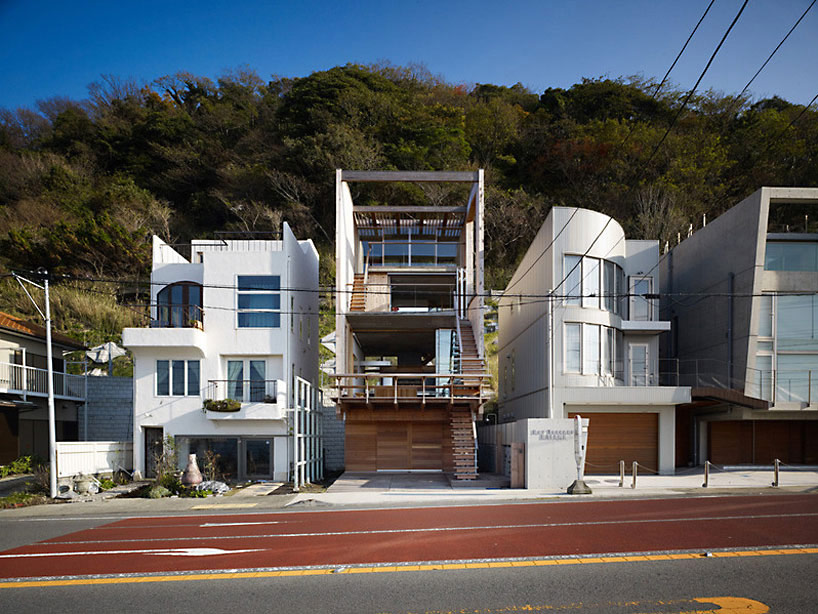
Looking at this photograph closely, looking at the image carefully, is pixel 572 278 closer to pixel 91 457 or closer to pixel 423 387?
pixel 423 387

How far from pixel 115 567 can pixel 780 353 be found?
80.0 feet

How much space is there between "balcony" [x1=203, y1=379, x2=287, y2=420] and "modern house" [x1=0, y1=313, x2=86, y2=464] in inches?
257

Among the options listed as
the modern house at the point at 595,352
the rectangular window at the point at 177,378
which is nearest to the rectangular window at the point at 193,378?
the rectangular window at the point at 177,378

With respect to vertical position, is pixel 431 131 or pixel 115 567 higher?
pixel 431 131

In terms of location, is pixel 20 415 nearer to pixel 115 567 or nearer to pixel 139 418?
pixel 139 418

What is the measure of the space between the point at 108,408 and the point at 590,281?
859 inches

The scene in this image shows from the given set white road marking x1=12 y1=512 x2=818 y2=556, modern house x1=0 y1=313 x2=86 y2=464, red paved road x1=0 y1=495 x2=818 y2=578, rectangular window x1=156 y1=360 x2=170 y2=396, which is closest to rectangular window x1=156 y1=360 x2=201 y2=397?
rectangular window x1=156 y1=360 x2=170 y2=396

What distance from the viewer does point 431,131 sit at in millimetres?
42812

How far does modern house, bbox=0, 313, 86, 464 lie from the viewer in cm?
2234

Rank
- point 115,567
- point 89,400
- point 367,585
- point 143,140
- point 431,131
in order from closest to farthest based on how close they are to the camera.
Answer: point 367,585
point 115,567
point 89,400
point 431,131
point 143,140

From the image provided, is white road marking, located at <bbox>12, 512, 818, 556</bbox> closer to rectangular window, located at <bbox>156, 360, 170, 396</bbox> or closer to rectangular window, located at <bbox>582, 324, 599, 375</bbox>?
rectangular window, located at <bbox>582, 324, 599, 375</bbox>

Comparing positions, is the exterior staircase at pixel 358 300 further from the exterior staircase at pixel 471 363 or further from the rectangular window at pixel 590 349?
the rectangular window at pixel 590 349

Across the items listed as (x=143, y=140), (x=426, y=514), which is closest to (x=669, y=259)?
(x=426, y=514)

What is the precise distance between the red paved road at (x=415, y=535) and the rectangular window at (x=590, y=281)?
10646mm
